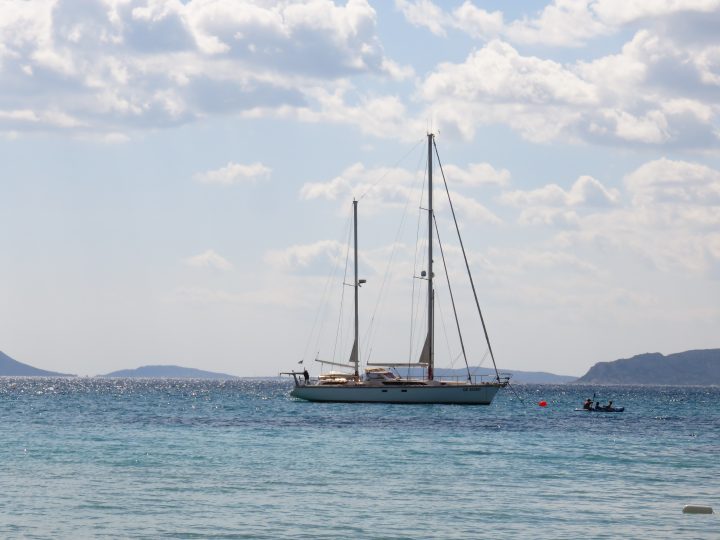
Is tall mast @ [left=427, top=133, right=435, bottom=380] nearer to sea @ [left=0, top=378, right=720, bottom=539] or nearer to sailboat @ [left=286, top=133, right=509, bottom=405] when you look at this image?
sailboat @ [left=286, top=133, right=509, bottom=405]

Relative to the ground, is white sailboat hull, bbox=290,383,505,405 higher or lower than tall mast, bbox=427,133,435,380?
lower

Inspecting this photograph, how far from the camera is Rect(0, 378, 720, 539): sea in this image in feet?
108

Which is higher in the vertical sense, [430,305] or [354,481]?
[430,305]

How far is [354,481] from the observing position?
43438 millimetres

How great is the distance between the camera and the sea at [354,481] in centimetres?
3294

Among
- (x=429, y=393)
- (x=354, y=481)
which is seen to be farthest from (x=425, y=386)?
(x=354, y=481)

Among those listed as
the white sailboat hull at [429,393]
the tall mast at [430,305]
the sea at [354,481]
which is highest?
the tall mast at [430,305]

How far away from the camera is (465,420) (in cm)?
8225

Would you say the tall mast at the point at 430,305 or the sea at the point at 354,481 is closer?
the sea at the point at 354,481

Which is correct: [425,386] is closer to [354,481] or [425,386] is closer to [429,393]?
[429,393]

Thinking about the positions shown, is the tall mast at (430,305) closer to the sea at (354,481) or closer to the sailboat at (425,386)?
the sailboat at (425,386)

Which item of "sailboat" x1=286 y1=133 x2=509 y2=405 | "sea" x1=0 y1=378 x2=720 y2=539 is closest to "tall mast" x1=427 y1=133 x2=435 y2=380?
"sailboat" x1=286 y1=133 x2=509 y2=405

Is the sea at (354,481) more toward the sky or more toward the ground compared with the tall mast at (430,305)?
more toward the ground

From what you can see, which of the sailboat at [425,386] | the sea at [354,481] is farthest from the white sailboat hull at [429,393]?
the sea at [354,481]
